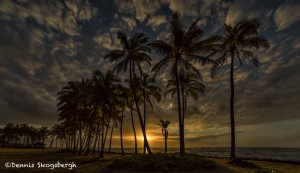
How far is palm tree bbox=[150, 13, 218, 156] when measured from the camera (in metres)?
24.7

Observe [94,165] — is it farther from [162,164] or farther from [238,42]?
[238,42]

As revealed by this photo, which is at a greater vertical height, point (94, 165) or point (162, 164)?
point (162, 164)

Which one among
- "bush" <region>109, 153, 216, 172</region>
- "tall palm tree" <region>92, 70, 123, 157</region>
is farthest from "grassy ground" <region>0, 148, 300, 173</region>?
"tall palm tree" <region>92, 70, 123, 157</region>

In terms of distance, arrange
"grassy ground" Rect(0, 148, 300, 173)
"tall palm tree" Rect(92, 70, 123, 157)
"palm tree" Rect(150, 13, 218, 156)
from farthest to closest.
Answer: "tall palm tree" Rect(92, 70, 123, 157)
"palm tree" Rect(150, 13, 218, 156)
"grassy ground" Rect(0, 148, 300, 173)

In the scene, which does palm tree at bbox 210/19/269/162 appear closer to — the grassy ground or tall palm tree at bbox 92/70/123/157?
the grassy ground

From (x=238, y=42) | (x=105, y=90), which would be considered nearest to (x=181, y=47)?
(x=238, y=42)

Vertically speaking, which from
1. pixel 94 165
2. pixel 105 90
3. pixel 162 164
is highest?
pixel 105 90

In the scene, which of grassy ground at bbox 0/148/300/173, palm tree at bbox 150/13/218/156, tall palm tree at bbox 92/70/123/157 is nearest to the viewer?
grassy ground at bbox 0/148/300/173

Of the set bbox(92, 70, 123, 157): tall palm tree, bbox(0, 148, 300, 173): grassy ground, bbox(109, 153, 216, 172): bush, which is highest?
bbox(92, 70, 123, 157): tall palm tree

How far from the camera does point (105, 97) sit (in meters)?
38.2

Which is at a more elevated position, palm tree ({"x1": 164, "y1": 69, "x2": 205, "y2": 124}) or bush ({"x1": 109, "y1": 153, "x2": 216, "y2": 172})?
palm tree ({"x1": 164, "y1": 69, "x2": 205, "y2": 124})

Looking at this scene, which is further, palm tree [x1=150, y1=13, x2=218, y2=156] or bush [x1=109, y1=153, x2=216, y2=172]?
palm tree [x1=150, y1=13, x2=218, y2=156]

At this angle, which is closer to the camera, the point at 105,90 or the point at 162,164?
the point at 162,164

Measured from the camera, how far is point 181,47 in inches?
979
